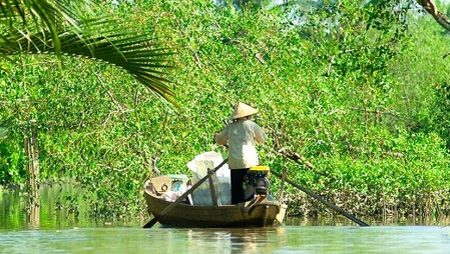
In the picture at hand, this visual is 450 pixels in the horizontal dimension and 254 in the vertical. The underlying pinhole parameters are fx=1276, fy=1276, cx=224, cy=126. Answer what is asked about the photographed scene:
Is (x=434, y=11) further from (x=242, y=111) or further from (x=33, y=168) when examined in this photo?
(x=33, y=168)

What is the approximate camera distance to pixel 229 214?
16500mm

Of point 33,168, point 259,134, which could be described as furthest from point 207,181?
point 33,168

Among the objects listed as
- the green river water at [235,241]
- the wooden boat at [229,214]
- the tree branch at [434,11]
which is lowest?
the green river water at [235,241]

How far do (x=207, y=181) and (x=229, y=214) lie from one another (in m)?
1.00

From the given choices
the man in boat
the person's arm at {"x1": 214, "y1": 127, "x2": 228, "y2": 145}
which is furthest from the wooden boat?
the person's arm at {"x1": 214, "y1": 127, "x2": 228, "y2": 145}

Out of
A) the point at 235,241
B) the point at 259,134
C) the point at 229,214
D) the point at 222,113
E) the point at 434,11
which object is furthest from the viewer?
the point at 222,113

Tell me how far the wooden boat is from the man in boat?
233 millimetres

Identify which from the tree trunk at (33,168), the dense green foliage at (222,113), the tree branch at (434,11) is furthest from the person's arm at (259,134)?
the tree trunk at (33,168)

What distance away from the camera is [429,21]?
191ft

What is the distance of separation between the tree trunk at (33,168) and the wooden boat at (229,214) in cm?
588

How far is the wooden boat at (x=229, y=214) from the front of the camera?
16.3 m

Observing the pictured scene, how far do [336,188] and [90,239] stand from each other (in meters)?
10.1

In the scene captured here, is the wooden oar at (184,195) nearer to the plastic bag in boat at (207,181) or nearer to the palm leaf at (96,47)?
the plastic bag in boat at (207,181)

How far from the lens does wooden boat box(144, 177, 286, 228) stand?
53.6 ft
